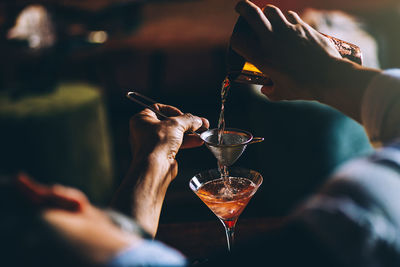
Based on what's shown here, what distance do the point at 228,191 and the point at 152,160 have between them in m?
0.29

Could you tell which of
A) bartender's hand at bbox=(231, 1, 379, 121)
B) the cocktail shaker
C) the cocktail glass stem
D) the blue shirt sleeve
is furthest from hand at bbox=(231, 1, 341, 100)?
the blue shirt sleeve

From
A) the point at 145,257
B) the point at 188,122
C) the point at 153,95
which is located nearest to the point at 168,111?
the point at 188,122

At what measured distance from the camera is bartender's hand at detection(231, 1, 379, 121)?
93 cm

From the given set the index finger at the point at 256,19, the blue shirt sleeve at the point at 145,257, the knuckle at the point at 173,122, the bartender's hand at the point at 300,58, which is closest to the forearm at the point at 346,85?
the bartender's hand at the point at 300,58

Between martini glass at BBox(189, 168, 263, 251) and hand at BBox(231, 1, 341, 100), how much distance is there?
39cm

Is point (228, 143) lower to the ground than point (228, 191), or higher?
higher

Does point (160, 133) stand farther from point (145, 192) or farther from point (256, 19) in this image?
point (256, 19)

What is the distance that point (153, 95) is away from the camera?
4145 mm

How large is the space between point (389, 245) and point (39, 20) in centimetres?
345

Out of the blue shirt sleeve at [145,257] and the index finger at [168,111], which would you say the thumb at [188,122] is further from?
the blue shirt sleeve at [145,257]

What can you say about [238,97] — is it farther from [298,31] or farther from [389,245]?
[389,245]

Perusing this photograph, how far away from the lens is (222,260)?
540 millimetres

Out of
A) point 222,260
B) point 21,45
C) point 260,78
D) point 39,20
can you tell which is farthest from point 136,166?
point 39,20

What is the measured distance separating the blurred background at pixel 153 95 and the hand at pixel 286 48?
53 centimetres
